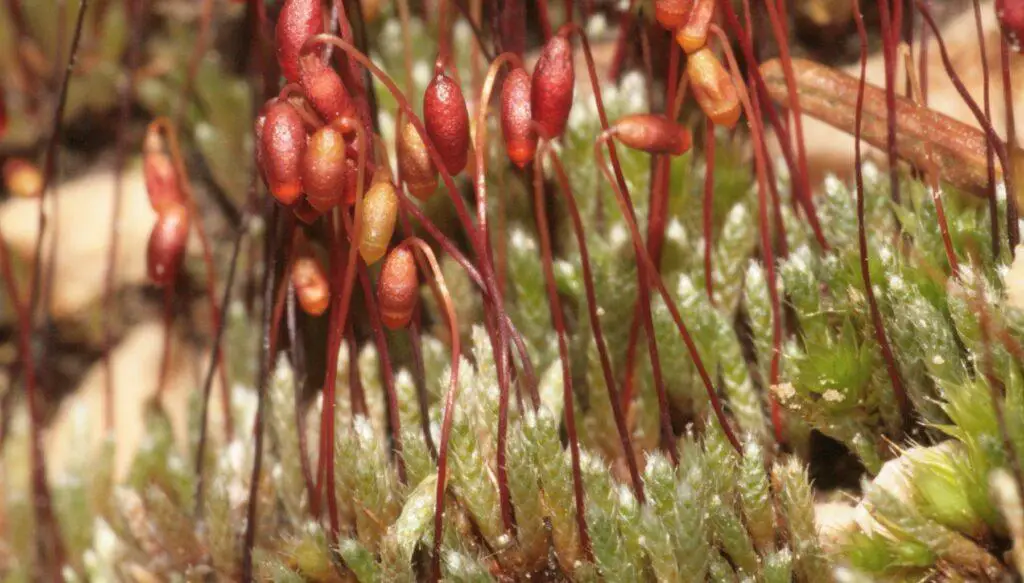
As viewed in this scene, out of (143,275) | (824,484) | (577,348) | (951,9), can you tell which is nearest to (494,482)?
(577,348)

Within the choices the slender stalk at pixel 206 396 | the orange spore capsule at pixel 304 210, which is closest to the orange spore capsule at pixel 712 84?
the orange spore capsule at pixel 304 210

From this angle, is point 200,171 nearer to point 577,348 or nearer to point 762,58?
point 577,348

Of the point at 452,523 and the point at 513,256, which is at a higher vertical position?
the point at 513,256

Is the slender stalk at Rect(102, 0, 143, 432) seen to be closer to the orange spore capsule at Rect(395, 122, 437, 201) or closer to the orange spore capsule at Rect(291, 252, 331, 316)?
the orange spore capsule at Rect(291, 252, 331, 316)

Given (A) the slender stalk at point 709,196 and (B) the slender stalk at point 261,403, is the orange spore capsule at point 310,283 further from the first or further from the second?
(A) the slender stalk at point 709,196

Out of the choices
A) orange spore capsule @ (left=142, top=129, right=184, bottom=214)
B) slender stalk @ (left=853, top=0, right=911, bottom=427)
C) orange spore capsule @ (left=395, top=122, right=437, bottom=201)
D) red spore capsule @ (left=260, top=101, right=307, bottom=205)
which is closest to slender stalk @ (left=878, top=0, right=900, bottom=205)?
slender stalk @ (left=853, top=0, right=911, bottom=427)

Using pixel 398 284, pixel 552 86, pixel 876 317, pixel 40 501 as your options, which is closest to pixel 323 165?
pixel 398 284

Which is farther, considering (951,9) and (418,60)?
(418,60)

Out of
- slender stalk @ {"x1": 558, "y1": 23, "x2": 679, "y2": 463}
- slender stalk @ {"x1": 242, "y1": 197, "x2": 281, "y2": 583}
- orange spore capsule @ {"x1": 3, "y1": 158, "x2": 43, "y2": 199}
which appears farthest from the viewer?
orange spore capsule @ {"x1": 3, "y1": 158, "x2": 43, "y2": 199}

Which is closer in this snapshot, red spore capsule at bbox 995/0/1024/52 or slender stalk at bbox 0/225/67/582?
red spore capsule at bbox 995/0/1024/52
